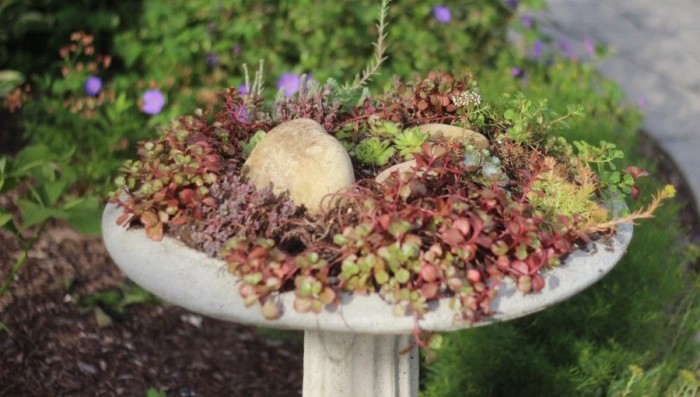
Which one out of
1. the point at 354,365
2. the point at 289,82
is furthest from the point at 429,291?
the point at 289,82

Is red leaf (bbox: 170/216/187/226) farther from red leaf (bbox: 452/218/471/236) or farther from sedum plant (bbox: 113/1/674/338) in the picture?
red leaf (bbox: 452/218/471/236)

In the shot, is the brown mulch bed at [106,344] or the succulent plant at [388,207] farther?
the brown mulch bed at [106,344]

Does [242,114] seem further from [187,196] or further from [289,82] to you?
[289,82]

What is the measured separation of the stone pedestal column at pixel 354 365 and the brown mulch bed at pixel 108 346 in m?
1.29

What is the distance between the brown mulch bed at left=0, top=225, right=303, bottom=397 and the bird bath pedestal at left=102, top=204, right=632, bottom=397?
1.28 meters

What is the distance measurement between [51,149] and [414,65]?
165 cm

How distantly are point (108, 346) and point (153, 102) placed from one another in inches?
41.4

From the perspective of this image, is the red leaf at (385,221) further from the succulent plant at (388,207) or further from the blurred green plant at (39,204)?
the blurred green plant at (39,204)

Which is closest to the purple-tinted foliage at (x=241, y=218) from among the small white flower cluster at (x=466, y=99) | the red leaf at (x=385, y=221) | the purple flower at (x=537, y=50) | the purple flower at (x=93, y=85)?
the red leaf at (x=385, y=221)

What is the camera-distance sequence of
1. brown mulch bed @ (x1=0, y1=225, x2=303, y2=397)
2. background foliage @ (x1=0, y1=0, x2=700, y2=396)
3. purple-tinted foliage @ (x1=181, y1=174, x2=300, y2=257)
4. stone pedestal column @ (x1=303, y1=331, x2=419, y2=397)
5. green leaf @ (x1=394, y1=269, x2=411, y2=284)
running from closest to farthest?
1. green leaf @ (x1=394, y1=269, x2=411, y2=284)
2. purple-tinted foliage @ (x1=181, y1=174, x2=300, y2=257)
3. stone pedestal column @ (x1=303, y1=331, x2=419, y2=397)
4. background foliage @ (x1=0, y1=0, x2=700, y2=396)
5. brown mulch bed @ (x1=0, y1=225, x2=303, y2=397)

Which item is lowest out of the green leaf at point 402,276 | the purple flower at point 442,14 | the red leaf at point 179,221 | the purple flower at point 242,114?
the green leaf at point 402,276

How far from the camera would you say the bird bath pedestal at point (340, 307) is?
156 cm

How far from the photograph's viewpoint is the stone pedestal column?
78.3 inches

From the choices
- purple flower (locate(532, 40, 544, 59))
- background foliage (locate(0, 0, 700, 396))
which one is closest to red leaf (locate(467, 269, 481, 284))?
background foliage (locate(0, 0, 700, 396))
